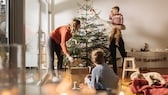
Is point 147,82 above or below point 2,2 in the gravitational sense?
below

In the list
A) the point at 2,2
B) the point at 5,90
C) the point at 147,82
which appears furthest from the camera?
the point at 147,82

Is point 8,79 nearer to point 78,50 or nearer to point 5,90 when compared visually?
point 5,90

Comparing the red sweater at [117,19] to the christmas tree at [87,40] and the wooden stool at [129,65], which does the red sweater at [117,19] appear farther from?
the wooden stool at [129,65]

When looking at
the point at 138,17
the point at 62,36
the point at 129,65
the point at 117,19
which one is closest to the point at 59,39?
the point at 62,36

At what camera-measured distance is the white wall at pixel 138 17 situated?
24.9 ft

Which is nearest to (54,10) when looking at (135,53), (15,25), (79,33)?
(79,33)

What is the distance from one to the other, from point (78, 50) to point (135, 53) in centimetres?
158

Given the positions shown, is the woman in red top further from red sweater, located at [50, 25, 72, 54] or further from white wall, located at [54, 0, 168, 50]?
white wall, located at [54, 0, 168, 50]

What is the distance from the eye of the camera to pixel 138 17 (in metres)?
7.71

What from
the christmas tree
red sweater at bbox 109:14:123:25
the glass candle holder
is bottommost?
the glass candle holder

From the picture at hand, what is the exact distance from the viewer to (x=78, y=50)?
6566 millimetres

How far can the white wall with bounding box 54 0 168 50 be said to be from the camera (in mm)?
7590

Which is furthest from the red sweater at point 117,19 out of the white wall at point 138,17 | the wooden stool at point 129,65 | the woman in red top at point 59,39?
the woman in red top at point 59,39

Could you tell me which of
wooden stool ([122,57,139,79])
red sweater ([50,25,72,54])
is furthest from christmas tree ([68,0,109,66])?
red sweater ([50,25,72,54])
